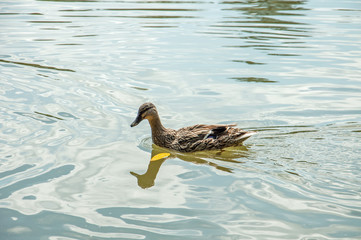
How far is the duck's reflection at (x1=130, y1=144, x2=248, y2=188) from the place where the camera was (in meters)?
7.69

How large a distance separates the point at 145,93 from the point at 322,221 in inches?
242

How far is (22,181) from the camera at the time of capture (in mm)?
7129

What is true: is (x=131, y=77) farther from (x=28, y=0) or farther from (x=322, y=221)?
(x=28, y=0)

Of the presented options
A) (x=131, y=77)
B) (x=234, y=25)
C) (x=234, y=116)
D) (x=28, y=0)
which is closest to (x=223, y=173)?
(x=234, y=116)

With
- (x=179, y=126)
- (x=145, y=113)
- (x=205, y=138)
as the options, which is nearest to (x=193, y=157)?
(x=205, y=138)

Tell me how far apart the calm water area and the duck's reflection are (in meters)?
0.03

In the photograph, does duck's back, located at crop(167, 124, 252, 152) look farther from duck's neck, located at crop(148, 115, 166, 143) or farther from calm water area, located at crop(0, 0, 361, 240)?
duck's neck, located at crop(148, 115, 166, 143)

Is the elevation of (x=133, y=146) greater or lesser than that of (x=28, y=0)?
lesser

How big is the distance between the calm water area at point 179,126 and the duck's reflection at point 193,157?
0.03m

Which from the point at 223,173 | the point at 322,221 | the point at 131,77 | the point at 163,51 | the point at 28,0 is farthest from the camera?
the point at 28,0

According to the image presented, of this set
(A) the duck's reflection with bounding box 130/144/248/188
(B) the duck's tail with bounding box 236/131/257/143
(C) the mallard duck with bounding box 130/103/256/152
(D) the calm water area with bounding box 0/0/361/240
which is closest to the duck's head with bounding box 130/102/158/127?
(C) the mallard duck with bounding box 130/103/256/152

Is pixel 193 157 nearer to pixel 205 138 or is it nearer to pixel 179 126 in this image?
pixel 205 138

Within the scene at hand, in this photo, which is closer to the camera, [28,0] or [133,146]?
[133,146]

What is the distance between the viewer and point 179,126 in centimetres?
986
